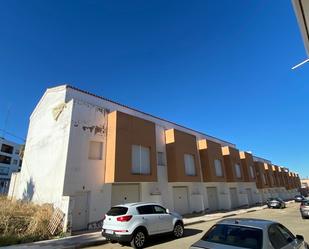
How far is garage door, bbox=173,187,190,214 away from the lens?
2186cm

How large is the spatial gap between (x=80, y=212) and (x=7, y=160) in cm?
5648

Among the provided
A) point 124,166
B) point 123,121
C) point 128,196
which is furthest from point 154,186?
point 123,121

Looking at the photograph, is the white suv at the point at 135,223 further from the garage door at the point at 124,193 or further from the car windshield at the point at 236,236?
the garage door at the point at 124,193

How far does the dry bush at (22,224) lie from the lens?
10641 millimetres

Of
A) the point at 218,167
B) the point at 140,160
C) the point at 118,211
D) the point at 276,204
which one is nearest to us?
the point at 118,211

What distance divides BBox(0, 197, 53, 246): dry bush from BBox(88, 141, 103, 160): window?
4.16m

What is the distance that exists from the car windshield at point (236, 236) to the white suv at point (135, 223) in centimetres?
508

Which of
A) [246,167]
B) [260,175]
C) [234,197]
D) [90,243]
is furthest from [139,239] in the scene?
[260,175]

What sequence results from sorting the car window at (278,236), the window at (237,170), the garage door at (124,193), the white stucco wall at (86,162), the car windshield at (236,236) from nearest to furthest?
1. the car windshield at (236,236)
2. the car window at (278,236)
3. the white stucco wall at (86,162)
4. the garage door at (124,193)
5. the window at (237,170)

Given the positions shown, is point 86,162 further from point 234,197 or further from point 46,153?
point 234,197

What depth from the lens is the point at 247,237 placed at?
14.7 ft

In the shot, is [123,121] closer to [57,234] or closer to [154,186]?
[154,186]

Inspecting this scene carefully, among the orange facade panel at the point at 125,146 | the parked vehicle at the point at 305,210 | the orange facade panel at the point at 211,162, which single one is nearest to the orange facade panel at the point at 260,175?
the orange facade panel at the point at 211,162

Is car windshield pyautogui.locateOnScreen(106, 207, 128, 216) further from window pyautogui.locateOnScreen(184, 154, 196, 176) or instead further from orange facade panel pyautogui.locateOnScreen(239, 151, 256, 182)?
orange facade panel pyautogui.locateOnScreen(239, 151, 256, 182)
